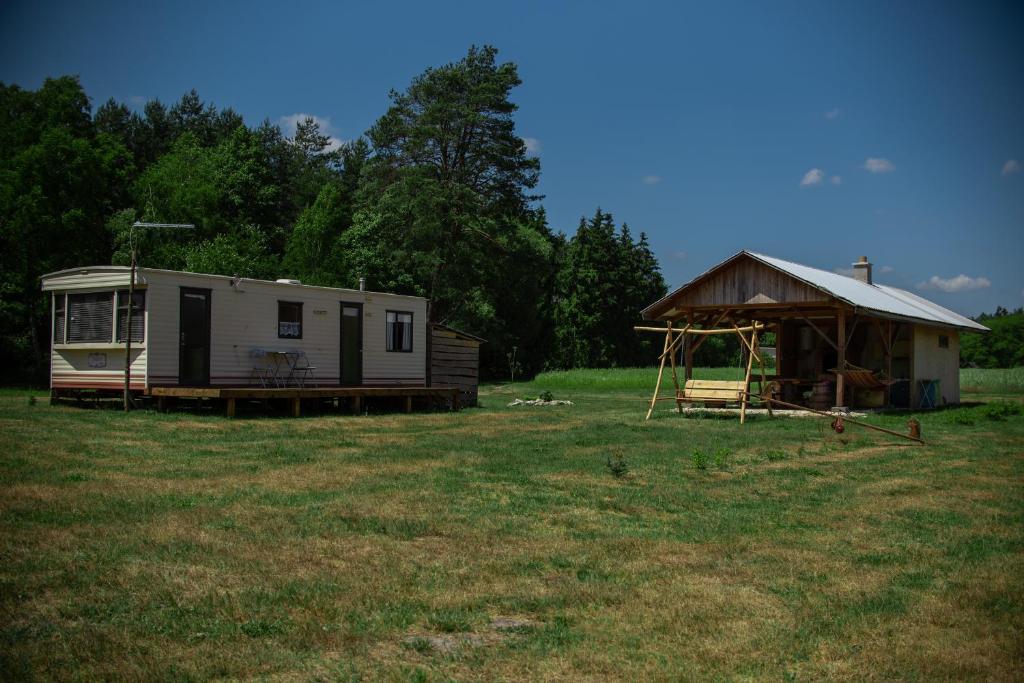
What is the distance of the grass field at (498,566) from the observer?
13.4 ft

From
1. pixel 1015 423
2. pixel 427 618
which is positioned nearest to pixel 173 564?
pixel 427 618

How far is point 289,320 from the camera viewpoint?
61.9 feet

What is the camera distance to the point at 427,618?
4637 mm

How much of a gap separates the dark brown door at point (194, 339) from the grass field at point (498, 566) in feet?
18.1

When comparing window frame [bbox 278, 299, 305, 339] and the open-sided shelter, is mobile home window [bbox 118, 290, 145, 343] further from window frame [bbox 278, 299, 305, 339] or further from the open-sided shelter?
the open-sided shelter

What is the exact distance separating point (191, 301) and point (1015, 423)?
17.3 m

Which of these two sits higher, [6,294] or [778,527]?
[6,294]

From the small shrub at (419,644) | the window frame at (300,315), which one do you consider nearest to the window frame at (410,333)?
the window frame at (300,315)

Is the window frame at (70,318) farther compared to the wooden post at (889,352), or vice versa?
the wooden post at (889,352)

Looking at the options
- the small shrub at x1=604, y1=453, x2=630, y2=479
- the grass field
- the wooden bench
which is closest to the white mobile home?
the grass field

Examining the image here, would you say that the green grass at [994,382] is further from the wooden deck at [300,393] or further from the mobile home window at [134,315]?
the mobile home window at [134,315]

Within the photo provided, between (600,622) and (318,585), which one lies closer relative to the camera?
(600,622)

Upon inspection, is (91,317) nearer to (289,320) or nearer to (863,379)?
(289,320)

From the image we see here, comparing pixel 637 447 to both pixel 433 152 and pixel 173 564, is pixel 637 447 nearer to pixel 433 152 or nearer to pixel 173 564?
pixel 173 564
